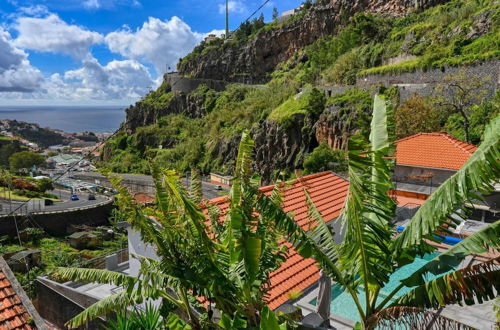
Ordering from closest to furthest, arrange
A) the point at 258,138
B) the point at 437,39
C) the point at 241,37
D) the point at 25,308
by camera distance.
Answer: the point at 25,308 < the point at 437,39 < the point at 258,138 < the point at 241,37

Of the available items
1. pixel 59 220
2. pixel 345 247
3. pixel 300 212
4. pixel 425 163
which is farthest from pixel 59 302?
pixel 59 220

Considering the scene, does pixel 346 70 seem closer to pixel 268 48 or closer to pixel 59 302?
pixel 59 302

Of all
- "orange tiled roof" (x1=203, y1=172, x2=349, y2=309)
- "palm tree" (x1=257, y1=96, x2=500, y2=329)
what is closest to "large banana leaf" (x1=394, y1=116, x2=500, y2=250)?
"palm tree" (x1=257, y1=96, x2=500, y2=329)

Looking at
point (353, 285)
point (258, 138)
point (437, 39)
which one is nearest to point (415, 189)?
point (353, 285)

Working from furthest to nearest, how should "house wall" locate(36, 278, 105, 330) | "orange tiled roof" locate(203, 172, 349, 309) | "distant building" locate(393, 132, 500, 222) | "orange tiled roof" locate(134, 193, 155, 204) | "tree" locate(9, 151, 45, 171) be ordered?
"tree" locate(9, 151, 45, 171) → "distant building" locate(393, 132, 500, 222) → "house wall" locate(36, 278, 105, 330) → "orange tiled roof" locate(203, 172, 349, 309) → "orange tiled roof" locate(134, 193, 155, 204)

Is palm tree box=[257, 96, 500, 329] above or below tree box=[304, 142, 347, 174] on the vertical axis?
above

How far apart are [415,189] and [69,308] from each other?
15215mm

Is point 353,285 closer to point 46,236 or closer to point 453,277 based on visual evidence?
point 453,277

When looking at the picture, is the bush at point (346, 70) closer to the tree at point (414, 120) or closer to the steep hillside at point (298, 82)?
the steep hillside at point (298, 82)

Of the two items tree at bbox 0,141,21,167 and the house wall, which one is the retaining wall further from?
the house wall

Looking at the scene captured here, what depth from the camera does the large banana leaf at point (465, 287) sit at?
12.1 ft

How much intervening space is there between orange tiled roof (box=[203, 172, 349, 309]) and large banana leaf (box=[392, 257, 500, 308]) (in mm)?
1841

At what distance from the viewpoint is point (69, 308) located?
11531 mm

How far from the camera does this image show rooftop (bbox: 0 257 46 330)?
18.4 ft
